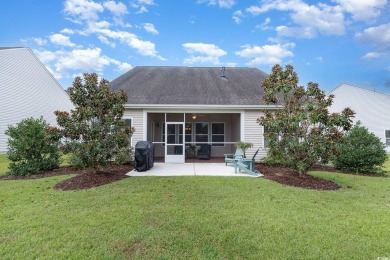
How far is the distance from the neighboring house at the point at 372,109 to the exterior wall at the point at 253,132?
15.0 metres

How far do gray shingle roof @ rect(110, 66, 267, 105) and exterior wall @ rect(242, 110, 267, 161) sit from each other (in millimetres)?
672

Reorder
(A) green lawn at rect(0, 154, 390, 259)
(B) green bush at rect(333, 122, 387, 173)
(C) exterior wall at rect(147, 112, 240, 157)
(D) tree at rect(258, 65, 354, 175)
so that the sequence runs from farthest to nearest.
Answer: (C) exterior wall at rect(147, 112, 240, 157), (B) green bush at rect(333, 122, 387, 173), (D) tree at rect(258, 65, 354, 175), (A) green lawn at rect(0, 154, 390, 259)

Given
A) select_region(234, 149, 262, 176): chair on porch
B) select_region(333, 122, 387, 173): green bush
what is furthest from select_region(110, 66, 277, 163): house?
select_region(333, 122, 387, 173): green bush

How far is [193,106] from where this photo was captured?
1216 cm

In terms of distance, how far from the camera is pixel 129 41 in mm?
17797

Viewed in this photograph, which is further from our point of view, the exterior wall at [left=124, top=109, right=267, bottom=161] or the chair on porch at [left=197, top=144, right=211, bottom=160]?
→ the chair on porch at [left=197, top=144, right=211, bottom=160]

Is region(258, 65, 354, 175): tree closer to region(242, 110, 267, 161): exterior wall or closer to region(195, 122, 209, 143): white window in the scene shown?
region(242, 110, 267, 161): exterior wall

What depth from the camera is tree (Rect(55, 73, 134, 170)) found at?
7.73 metres

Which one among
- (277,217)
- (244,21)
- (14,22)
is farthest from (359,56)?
(14,22)

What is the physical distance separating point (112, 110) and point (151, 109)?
4.23m

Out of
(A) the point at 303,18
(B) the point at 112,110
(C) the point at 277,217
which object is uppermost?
(A) the point at 303,18

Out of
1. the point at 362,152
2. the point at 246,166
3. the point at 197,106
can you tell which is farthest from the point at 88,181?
the point at 362,152

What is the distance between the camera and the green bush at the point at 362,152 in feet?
33.7

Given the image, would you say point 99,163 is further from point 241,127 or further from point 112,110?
point 241,127
